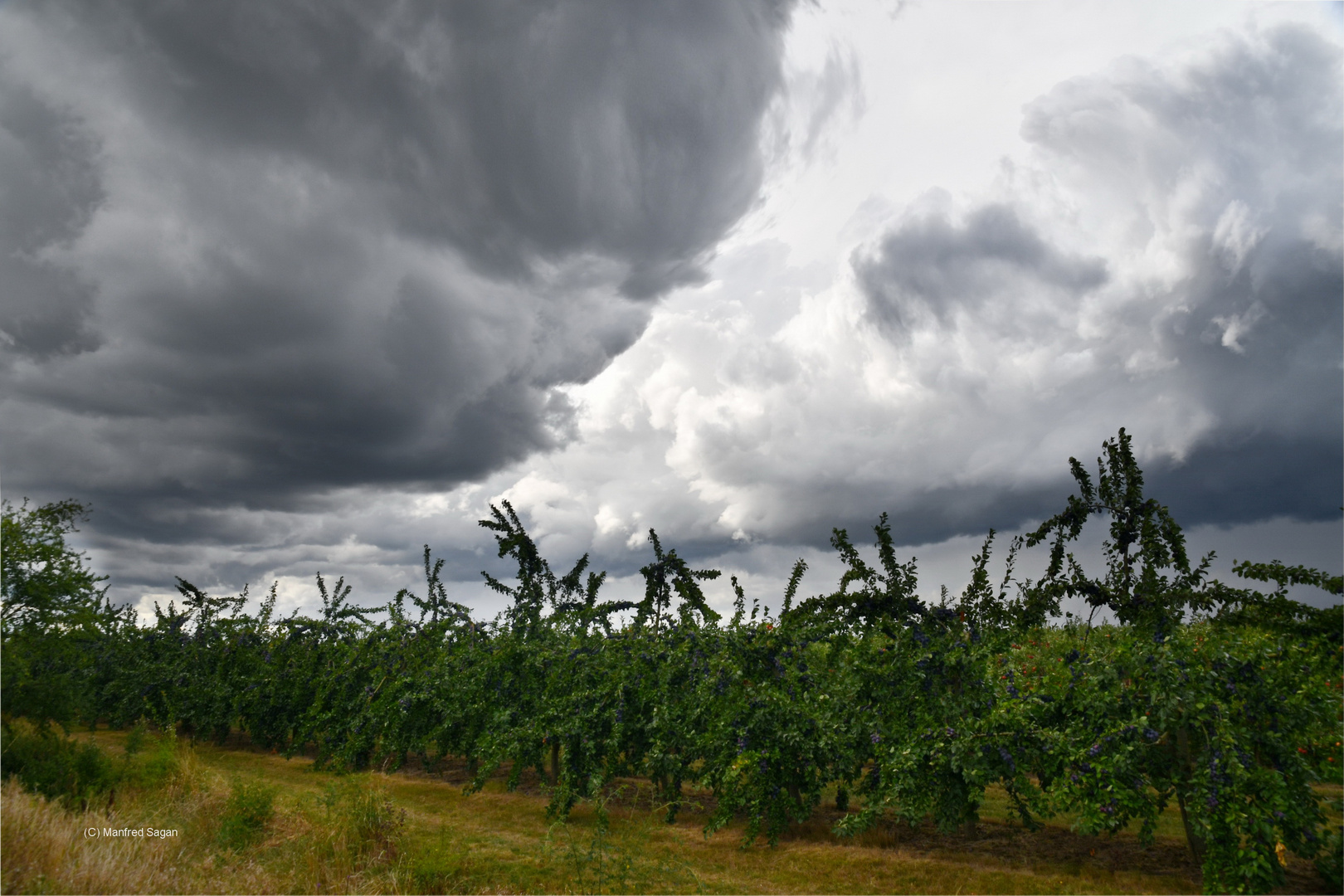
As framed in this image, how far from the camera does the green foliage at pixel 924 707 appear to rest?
7.94 metres

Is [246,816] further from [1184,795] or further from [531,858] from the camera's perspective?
[1184,795]

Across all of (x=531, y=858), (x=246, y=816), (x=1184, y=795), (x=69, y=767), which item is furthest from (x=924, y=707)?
(x=69, y=767)

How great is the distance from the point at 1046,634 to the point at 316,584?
97.4 ft

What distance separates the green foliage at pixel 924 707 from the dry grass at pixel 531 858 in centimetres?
23

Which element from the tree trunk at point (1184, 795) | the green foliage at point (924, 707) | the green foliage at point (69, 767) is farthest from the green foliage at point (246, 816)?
the tree trunk at point (1184, 795)

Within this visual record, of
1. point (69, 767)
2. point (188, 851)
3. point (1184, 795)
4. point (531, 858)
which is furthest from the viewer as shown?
point (69, 767)

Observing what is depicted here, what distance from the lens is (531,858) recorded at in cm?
995

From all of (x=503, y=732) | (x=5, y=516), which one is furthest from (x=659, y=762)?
(x=5, y=516)

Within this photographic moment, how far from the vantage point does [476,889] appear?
8516mm

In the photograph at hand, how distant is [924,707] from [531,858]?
6.07 meters

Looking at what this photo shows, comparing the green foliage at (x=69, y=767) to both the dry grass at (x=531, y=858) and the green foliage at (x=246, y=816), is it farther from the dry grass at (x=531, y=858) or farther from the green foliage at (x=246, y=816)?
the green foliage at (x=246, y=816)

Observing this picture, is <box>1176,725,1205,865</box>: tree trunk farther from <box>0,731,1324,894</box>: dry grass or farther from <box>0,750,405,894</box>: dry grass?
<box>0,750,405,894</box>: dry grass

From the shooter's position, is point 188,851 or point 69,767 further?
point 69,767

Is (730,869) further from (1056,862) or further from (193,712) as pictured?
(193,712)
